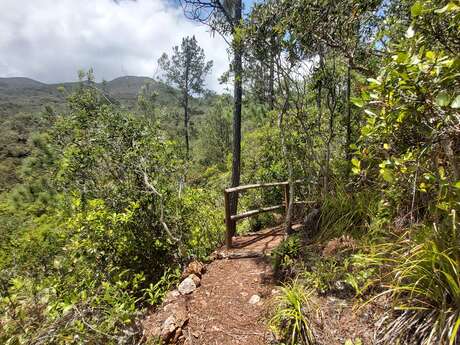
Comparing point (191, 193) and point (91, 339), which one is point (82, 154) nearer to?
point (191, 193)

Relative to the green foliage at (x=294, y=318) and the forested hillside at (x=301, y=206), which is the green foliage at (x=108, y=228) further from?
the green foliage at (x=294, y=318)

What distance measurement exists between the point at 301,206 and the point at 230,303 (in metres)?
2.73

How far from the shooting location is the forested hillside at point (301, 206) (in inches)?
67.5

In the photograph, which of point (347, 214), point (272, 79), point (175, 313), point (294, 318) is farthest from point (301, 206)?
point (175, 313)

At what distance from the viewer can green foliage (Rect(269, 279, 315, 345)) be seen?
232cm

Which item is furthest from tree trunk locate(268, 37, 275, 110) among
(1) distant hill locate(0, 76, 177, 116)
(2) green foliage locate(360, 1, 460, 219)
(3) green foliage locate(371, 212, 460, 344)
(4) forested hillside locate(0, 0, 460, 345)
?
(1) distant hill locate(0, 76, 177, 116)

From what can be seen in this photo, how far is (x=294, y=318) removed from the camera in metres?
2.46

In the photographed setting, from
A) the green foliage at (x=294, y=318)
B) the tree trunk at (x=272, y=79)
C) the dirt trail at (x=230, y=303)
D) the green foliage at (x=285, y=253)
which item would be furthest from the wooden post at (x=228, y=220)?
the green foliage at (x=294, y=318)

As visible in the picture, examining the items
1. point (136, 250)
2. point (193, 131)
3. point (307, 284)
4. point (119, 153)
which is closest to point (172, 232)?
point (136, 250)

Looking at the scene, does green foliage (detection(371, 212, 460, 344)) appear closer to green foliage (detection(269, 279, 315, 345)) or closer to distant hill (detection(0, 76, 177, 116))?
green foliage (detection(269, 279, 315, 345))

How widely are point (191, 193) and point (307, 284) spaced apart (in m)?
2.50

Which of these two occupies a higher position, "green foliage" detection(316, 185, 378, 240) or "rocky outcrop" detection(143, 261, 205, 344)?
"green foliage" detection(316, 185, 378, 240)

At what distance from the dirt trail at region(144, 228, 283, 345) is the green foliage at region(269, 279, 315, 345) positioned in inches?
7.1

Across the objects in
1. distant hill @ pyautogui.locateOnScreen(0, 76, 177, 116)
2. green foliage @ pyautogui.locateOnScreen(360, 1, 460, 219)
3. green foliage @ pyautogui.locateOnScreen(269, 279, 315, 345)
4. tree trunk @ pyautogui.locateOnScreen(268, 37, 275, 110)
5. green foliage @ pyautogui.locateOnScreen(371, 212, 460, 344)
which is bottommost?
green foliage @ pyautogui.locateOnScreen(269, 279, 315, 345)
